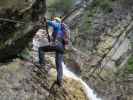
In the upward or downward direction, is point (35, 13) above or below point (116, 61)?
above

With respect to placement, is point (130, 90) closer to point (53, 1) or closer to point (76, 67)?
point (76, 67)

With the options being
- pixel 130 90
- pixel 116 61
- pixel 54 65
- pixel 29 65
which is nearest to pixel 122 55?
pixel 116 61

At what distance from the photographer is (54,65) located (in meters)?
15.5

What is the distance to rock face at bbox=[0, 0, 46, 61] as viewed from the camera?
12334 millimetres

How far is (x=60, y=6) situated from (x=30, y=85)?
13.5 metres

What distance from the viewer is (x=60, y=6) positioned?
26.5 m

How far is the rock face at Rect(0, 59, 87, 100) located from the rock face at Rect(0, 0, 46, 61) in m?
0.53

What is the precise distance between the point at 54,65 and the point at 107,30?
274 inches

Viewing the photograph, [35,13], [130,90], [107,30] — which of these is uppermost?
[35,13]

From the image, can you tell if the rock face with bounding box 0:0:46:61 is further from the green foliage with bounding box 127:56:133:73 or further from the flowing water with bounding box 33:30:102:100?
the green foliage with bounding box 127:56:133:73

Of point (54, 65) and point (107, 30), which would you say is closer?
point (54, 65)

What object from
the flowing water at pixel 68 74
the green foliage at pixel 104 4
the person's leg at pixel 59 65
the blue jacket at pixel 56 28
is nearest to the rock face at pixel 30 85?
the person's leg at pixel 59 65

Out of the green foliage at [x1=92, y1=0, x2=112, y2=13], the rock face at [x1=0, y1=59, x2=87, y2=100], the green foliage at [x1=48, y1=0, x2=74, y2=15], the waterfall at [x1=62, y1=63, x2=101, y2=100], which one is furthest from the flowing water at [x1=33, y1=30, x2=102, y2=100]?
the green foliage at [x1=48, y1=0, x2=74, y2=15]

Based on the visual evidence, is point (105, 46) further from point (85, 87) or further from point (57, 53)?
point (57, 53)
